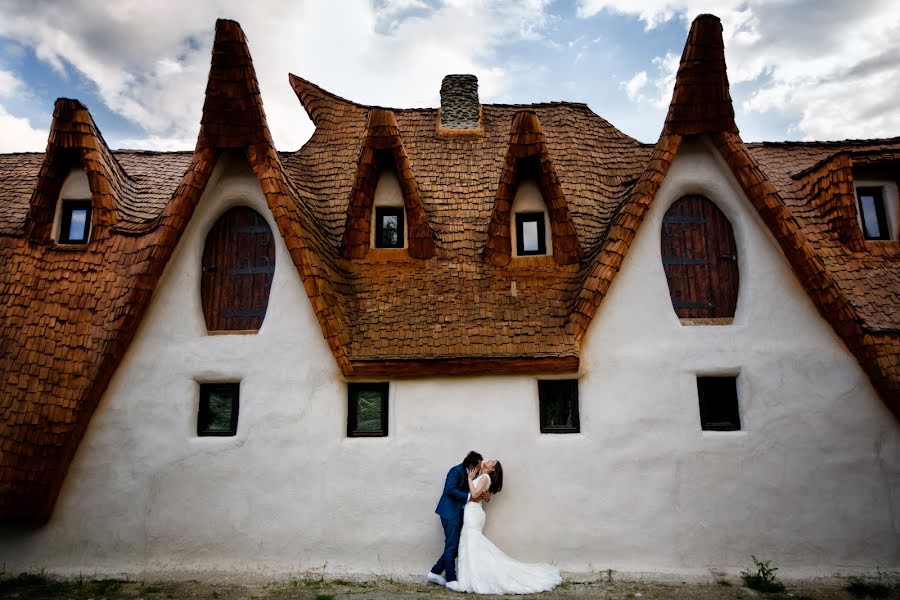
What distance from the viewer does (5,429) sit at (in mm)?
8445

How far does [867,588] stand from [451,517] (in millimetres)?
6122

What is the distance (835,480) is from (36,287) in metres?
Result: 13.6

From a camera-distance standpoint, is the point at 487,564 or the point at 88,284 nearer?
the point at 487,564

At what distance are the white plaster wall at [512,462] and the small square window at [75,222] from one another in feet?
8.44

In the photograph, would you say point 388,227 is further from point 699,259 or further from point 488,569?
point 488,569

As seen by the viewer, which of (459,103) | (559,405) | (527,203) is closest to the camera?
(559,405)

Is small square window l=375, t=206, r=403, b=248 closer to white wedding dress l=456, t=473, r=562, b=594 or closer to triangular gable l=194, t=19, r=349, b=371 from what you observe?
triangular gable l=194, t=19, r=349, b=371

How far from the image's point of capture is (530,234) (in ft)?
34.3

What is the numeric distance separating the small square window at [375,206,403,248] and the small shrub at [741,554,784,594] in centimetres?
784

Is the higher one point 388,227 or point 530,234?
point 388,227

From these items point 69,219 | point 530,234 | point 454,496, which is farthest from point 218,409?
point 530,234

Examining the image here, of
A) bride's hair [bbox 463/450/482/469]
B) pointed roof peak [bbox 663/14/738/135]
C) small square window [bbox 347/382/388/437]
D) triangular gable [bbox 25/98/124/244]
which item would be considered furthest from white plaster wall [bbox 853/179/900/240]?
triangular gable [bbox 25/98/124/244]

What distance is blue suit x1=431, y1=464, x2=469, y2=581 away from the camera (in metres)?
8.05

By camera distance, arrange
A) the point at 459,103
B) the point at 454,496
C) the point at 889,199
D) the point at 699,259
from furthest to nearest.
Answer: the point at 459,103, the point at 889,199, the point at 699,259, the point at 454,496
